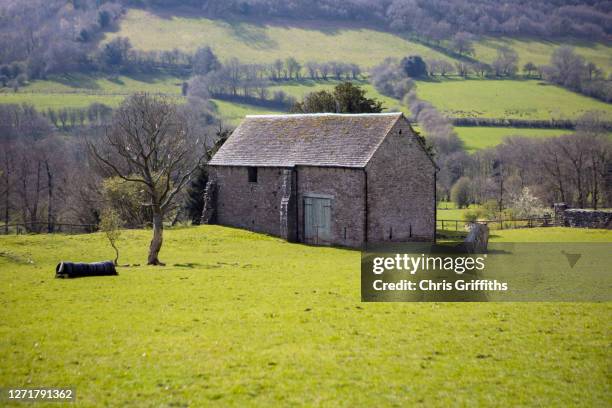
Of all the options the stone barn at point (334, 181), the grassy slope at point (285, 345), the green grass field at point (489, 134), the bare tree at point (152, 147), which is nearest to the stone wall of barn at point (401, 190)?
the stone barn at point (334, 181)

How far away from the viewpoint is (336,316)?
21078 mm

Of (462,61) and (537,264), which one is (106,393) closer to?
(537,264)

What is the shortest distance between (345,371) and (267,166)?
3223 cm

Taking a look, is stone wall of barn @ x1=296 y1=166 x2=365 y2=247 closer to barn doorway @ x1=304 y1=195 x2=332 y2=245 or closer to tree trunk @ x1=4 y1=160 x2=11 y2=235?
barn doorway @ x1=304 y1=195 x2=332 y2=245

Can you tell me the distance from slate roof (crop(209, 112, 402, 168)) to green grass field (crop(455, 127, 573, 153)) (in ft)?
201

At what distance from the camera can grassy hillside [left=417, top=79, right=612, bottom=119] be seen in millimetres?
124875

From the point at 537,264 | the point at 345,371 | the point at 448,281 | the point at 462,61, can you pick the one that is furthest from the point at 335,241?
the point at 462,61

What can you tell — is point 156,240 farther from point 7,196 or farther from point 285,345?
point 7,196

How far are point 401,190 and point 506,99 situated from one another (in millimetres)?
98604

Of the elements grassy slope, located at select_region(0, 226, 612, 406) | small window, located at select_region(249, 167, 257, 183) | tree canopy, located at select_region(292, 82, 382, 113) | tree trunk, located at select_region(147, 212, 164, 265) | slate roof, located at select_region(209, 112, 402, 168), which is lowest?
grassy slope, located at select_region(0, 226, 612, 406)

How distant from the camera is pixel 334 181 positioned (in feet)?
143

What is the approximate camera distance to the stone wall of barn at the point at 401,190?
1679 inches

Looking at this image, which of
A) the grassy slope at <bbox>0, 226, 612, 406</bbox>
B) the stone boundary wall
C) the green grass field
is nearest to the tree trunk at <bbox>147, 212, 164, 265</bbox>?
the grassy slope at <bbox>0, 226, 612, 406</bbox>

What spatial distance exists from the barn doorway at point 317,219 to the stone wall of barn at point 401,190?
2.93 m
